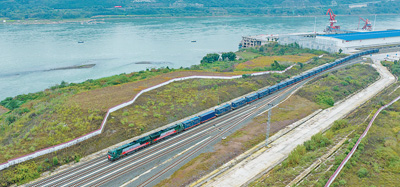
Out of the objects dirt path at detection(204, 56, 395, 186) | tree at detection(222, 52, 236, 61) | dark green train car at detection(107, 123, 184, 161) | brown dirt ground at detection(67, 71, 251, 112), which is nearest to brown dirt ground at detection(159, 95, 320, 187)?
dirt path at detection(204, 56, 395, 186)

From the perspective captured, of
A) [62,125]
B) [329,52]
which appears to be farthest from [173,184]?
[329,52]

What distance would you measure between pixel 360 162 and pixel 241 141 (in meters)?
15.8

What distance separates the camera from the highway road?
1294 inches

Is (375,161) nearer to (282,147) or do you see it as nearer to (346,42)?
(282,147)

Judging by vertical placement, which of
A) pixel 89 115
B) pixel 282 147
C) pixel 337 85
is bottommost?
pixel 282 147

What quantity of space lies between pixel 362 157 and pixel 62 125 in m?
41.3

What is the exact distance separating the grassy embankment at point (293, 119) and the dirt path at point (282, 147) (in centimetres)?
206

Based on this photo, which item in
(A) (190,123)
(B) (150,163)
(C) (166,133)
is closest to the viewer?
(B) (150,163)

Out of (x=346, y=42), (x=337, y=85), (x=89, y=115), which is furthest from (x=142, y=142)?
(x=346, y=42)

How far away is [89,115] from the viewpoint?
45.1 metres

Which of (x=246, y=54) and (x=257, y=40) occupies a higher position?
(x=257, y=40)

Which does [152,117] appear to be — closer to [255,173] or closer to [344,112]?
[255,173]

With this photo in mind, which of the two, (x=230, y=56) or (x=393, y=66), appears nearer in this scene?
(x=393, y=66)

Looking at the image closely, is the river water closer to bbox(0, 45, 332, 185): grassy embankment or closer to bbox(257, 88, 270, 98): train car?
bbox(0, 45, 332, 185): grassy embankment
